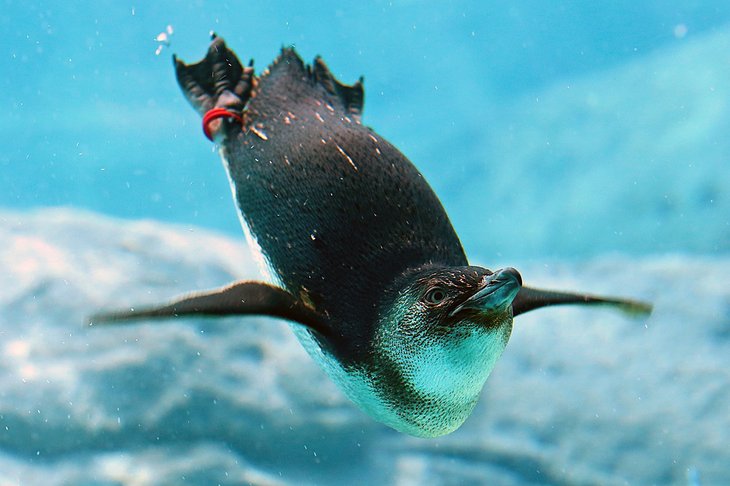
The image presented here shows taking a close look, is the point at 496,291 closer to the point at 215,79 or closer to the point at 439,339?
the point at 439,339

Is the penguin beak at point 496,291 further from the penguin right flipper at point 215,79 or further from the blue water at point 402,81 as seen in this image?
the blue water at point 402,81

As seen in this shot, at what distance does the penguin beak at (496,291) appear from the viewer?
1.17 metres

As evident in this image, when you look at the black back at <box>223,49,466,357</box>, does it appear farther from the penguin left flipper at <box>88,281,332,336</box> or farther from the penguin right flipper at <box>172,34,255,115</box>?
the penguin right flipper at <box>172,34,255,115</box>

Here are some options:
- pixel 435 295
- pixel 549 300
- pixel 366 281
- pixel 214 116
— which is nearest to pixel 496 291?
pixel 435 295

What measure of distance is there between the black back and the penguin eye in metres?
0.17

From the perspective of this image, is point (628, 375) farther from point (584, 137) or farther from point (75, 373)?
point (584, 137)

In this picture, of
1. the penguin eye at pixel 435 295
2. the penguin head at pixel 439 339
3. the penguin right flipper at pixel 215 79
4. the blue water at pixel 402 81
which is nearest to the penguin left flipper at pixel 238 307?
the penguin head at pixel 439 339

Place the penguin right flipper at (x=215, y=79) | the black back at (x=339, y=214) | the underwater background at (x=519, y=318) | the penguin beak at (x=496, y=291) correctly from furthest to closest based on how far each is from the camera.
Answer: the underwater background at (x=519, y=318) < the penguin right flipper at (x=215, y=79) < the black back at (x=339, y=214) < the penguin beak at (x=496, y=291)

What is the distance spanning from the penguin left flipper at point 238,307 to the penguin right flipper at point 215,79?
2.50 ft

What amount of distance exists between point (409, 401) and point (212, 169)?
17860 millimetres

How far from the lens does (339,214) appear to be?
1.51 metres

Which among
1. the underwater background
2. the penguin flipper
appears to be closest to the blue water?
the underwater background

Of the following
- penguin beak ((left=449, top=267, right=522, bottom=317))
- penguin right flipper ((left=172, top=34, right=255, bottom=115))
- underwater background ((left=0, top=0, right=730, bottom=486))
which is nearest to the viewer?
penguin beak ((left=449, top=267, right=522, bottom=317))

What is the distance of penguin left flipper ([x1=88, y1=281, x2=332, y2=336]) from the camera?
4.40ft
